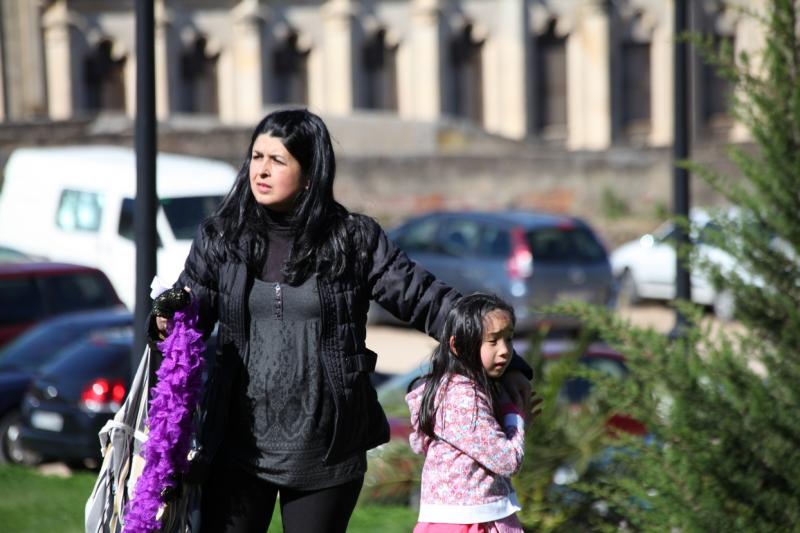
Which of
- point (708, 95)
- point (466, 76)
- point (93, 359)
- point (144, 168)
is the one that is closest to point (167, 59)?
point (466, 76)

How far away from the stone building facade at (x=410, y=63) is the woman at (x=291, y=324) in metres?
38.5

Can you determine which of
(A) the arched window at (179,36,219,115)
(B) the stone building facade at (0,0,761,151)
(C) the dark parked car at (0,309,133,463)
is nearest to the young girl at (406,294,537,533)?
(C) the dark parked car at (0,309,133,463)

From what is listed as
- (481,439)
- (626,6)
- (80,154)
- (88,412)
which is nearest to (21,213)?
(80,154)

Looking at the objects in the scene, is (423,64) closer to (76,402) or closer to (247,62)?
(247,62)

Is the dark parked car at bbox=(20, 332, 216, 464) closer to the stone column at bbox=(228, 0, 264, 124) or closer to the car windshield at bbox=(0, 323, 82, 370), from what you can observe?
the car windshield at bbox=(0, 323, 82, 370)

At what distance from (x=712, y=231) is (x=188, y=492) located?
291 cm

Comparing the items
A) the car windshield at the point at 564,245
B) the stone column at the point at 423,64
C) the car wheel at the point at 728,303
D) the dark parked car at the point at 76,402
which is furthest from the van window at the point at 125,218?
the stone column at the point at 423,64

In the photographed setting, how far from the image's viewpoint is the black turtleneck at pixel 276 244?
4852 mm

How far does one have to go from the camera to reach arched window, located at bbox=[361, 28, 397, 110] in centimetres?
4569

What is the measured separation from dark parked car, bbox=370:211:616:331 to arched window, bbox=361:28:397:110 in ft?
73.1

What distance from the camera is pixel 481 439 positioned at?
5.01 metres

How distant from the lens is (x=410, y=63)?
45625 mm

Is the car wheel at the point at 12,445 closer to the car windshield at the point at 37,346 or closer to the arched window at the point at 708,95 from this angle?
the car windshield at the point at 37,346

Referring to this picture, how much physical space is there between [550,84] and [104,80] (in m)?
13.0
